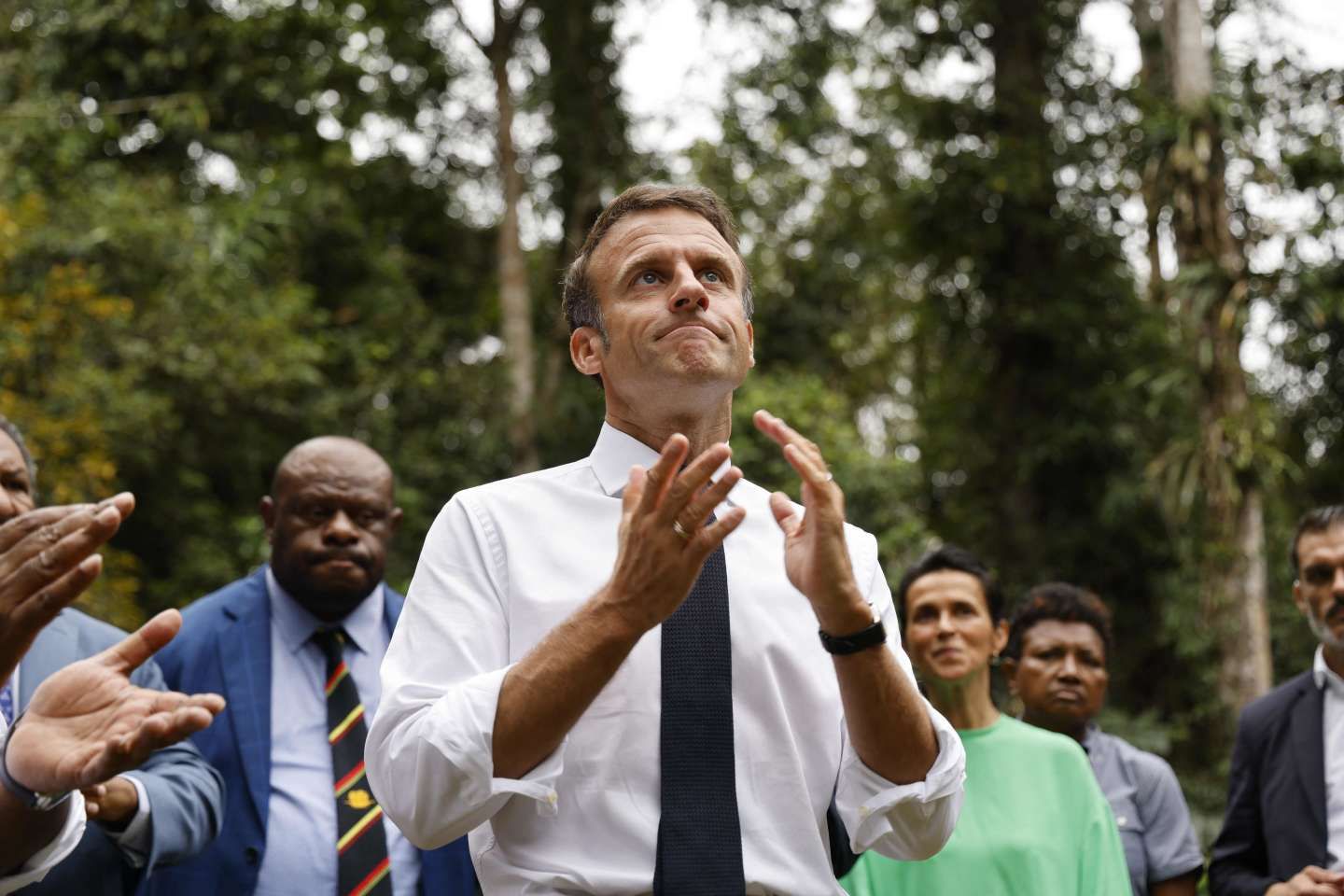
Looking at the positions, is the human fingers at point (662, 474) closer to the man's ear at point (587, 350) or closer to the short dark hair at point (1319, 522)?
the man's ear at point (587, 350)

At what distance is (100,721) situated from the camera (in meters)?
2.37

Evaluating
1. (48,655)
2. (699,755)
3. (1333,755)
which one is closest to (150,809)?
(48,655)

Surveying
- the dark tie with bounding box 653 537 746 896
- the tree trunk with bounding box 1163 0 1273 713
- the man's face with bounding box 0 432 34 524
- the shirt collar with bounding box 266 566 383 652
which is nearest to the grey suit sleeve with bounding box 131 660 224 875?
the man's face with bounding box 0 432 34 524

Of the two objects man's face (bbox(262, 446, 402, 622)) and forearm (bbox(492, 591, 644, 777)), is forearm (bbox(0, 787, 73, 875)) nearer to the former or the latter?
forearm (bbox(492, 591, 644, 777))

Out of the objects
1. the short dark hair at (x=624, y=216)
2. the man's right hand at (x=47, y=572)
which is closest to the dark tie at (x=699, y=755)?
the short dark hair at (x=624, y=216)

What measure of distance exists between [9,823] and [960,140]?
11767 millimetres

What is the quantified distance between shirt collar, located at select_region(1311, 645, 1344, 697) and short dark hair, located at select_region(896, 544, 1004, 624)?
3.43 feet

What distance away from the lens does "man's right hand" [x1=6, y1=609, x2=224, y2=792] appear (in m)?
2.26

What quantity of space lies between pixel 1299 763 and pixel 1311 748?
0.20ft

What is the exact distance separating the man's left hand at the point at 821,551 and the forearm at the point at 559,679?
0.97 ft

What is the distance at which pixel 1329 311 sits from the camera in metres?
9.65

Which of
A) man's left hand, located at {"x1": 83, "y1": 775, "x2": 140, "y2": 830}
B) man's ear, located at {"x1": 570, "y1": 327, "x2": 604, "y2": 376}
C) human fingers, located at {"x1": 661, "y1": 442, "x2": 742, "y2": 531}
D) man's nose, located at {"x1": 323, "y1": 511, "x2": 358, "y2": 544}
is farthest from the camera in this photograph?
man's nose, located at {"x1": 323, "y1": 511, "x2": 358, "y2": 544}

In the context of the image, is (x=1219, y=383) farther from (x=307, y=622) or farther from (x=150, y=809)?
(x=150, y=809)

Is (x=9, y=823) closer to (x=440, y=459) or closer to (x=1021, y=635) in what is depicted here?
(x=1021, y=635)
